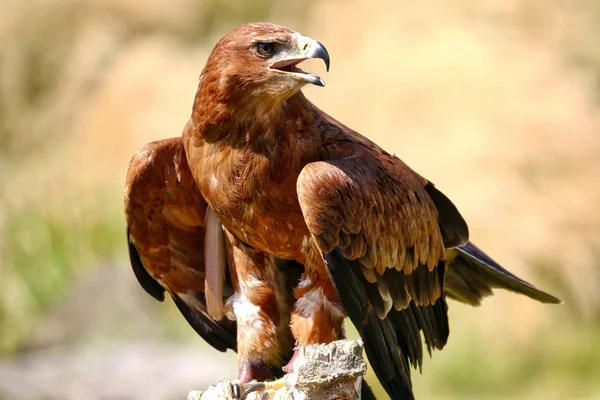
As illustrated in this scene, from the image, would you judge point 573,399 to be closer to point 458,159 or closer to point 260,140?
point 458,159

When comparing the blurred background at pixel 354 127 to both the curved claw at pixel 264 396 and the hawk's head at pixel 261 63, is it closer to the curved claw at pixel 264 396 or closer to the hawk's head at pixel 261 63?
the curved claw at pixel 264 396

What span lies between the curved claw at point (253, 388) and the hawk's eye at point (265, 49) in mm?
1405

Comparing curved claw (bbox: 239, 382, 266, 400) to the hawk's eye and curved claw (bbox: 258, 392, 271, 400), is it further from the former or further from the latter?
the hawk's eye

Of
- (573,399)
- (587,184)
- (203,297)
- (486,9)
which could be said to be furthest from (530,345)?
(203,297)

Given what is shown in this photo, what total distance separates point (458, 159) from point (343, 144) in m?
5.76

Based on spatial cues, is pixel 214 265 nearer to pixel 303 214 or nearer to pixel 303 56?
pixel 303 214

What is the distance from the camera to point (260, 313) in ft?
16.9

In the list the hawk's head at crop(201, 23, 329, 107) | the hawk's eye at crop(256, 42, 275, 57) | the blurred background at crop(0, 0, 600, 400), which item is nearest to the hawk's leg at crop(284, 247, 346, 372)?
the hawk's head at crop(201, 23, 329, 107)

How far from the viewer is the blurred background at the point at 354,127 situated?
378 inches

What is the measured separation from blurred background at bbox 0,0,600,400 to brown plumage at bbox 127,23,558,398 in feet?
10.4

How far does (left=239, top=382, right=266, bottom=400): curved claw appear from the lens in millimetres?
4570

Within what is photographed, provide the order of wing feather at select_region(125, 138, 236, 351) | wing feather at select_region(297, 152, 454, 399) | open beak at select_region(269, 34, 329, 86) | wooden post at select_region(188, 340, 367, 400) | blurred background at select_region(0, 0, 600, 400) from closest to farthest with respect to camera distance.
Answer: wooden post at select_region(188, 340, 367, 400), open beak at select_region(269, 34, 329, 86), wing feather at select_region(297, 152, 454, 399), wing feather at select_region(125, 138, 236, 351), blurred background at select_region(0, 0, 600, 400)

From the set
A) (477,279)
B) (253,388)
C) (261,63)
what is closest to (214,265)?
(253,388)

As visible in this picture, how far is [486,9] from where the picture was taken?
11758 mm
